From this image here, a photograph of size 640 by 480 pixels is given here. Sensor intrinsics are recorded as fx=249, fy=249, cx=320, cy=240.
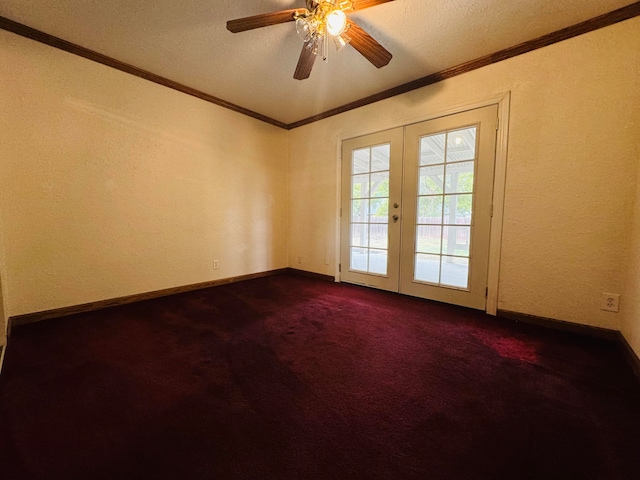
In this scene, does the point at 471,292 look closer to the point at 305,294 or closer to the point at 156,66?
the point at 305,294

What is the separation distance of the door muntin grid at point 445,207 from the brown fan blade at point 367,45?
105 cm

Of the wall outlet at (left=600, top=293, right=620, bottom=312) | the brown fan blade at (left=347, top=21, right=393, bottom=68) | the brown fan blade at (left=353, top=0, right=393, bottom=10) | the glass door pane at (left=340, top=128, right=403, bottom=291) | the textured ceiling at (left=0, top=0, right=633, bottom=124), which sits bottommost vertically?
the wall outlet at (left=600, top=293, right=620, bottom=312)

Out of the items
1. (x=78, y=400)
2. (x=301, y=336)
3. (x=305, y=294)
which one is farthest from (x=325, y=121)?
(x=78, y=400)

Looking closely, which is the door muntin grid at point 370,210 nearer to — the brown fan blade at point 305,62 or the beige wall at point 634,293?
the brown fan blade at point 305,62

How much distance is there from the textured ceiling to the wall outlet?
2005 mm

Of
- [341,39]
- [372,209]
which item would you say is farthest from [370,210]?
[341,39]

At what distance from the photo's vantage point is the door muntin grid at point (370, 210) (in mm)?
2998

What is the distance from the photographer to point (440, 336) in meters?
1.91

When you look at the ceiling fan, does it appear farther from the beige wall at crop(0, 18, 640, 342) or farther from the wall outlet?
the wall outlet

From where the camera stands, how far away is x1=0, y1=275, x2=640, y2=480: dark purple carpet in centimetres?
91

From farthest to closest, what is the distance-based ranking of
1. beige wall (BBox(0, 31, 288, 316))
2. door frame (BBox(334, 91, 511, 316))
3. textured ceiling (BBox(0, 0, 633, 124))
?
door frame (BBox(334, 91, 511, 316)) → beige wall (BBox(0, 31, 288, 316)) → textured ceiling (BBox(0, 0, 633, 124))

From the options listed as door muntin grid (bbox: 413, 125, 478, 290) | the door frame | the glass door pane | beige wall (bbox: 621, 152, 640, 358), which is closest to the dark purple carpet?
beige wall (bbox: 621, 152, 640, 358)

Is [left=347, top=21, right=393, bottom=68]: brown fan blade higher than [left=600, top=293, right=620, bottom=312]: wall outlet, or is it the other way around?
[left=347, top=21, right=393, bottom=68]: brown fan blade

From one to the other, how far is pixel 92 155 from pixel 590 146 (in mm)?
4121
